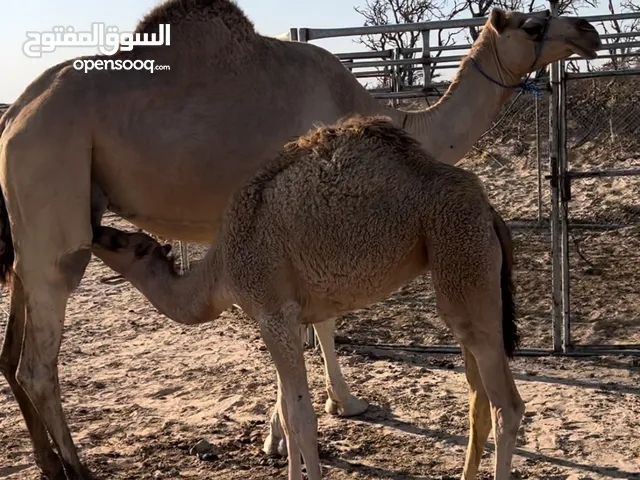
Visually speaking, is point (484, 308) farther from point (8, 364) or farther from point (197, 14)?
point (8, 364)

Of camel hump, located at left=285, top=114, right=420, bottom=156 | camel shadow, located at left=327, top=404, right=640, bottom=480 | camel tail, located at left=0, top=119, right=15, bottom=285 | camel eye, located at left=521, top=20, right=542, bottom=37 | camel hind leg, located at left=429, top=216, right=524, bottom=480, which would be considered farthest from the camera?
camel eye, located at left=521, top=20, right=542, bottom=37

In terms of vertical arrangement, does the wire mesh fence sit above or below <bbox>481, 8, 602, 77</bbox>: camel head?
below

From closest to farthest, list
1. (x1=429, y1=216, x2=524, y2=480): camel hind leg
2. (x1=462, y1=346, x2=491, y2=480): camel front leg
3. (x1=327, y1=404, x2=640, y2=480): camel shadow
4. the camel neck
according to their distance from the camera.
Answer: (x1=429, y1=216, x2=524, y2=480): camel hind leg < (x1=462, y1=346, x2=491, y2=480): camel front leg < (x1=327, y1=404, x2=640, y2=480): camel shadow < the camel neck

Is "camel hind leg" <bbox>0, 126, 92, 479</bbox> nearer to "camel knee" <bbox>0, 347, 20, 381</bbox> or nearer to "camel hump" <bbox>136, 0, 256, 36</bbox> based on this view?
"camel knee" <bbox>0, 347, 20, 381</bbox>

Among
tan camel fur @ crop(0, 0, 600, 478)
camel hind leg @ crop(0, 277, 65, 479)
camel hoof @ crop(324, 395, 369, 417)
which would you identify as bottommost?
camel hoof @ crop(324, 395, 369, 417)

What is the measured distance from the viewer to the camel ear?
18.2 ft

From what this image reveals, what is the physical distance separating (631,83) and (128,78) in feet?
43.4

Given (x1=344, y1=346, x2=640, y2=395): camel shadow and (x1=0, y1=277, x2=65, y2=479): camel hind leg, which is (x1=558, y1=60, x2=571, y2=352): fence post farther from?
(x1=0, y1=277, x2=65, y2=479): camel hind leg

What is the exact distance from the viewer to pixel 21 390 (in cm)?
500

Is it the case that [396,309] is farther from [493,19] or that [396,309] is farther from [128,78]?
[128,78]

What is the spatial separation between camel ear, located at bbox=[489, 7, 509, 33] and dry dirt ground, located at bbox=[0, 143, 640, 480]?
2629 mm

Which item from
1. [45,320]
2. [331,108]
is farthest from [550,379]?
[45,320]

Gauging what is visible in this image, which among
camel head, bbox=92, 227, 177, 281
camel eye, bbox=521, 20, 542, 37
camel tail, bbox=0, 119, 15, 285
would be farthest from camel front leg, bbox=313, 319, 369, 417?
camel eye, bbox=521, 20, 542, 37

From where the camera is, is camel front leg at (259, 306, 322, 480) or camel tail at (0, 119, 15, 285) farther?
camel tail at (0, 119, 15, 285)
